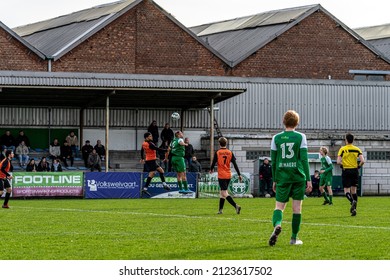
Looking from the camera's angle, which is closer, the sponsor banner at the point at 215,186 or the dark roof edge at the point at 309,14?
the sponsor banner at the point at 215,186

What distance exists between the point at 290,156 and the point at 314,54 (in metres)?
50.1

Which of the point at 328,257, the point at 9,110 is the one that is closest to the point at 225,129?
the point at 9,110

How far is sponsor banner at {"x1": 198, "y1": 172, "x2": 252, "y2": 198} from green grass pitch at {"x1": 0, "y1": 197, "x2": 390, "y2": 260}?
57.0ft

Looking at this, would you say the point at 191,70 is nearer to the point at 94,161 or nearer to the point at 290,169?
the point at 94,161

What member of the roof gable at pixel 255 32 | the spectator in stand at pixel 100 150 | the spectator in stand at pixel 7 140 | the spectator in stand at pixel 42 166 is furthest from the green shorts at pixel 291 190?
the roof gable at pixel 255 32

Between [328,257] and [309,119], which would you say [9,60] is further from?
[328,257]

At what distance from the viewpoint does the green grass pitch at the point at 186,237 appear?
1506 cm

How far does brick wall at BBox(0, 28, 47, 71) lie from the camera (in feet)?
191

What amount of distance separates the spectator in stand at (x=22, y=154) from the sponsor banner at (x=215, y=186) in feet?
27.7

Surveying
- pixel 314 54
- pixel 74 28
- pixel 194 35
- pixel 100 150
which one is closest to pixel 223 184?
pixel 100 150

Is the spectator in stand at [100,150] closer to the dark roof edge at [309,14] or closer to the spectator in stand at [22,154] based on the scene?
the spectator in stand at [22,154]

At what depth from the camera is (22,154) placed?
1907 inches

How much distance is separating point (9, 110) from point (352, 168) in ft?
99.8

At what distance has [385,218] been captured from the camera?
80.8 feet
